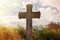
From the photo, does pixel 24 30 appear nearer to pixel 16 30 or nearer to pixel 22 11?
pixel 16 30

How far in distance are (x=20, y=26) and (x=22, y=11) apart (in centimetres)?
17

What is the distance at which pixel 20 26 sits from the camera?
1.96m

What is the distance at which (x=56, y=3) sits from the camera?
2025 mm

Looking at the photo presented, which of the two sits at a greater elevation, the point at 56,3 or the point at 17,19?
the point at 56,3

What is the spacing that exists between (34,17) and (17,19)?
196 mm

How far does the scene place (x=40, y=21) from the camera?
1985 millimetres

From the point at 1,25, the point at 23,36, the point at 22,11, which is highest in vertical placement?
the point at 22,11

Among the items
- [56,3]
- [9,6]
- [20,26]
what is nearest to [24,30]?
[20,26]

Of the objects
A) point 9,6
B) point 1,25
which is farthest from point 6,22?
point 9,6

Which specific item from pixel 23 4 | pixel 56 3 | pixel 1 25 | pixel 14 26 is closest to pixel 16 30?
pixel 14 26

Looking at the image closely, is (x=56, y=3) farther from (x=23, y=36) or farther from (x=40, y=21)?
(x=23, y=36)

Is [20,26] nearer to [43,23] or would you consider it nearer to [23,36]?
[23,36]

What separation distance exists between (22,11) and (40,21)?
237 mm

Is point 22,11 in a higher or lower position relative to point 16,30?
higher
